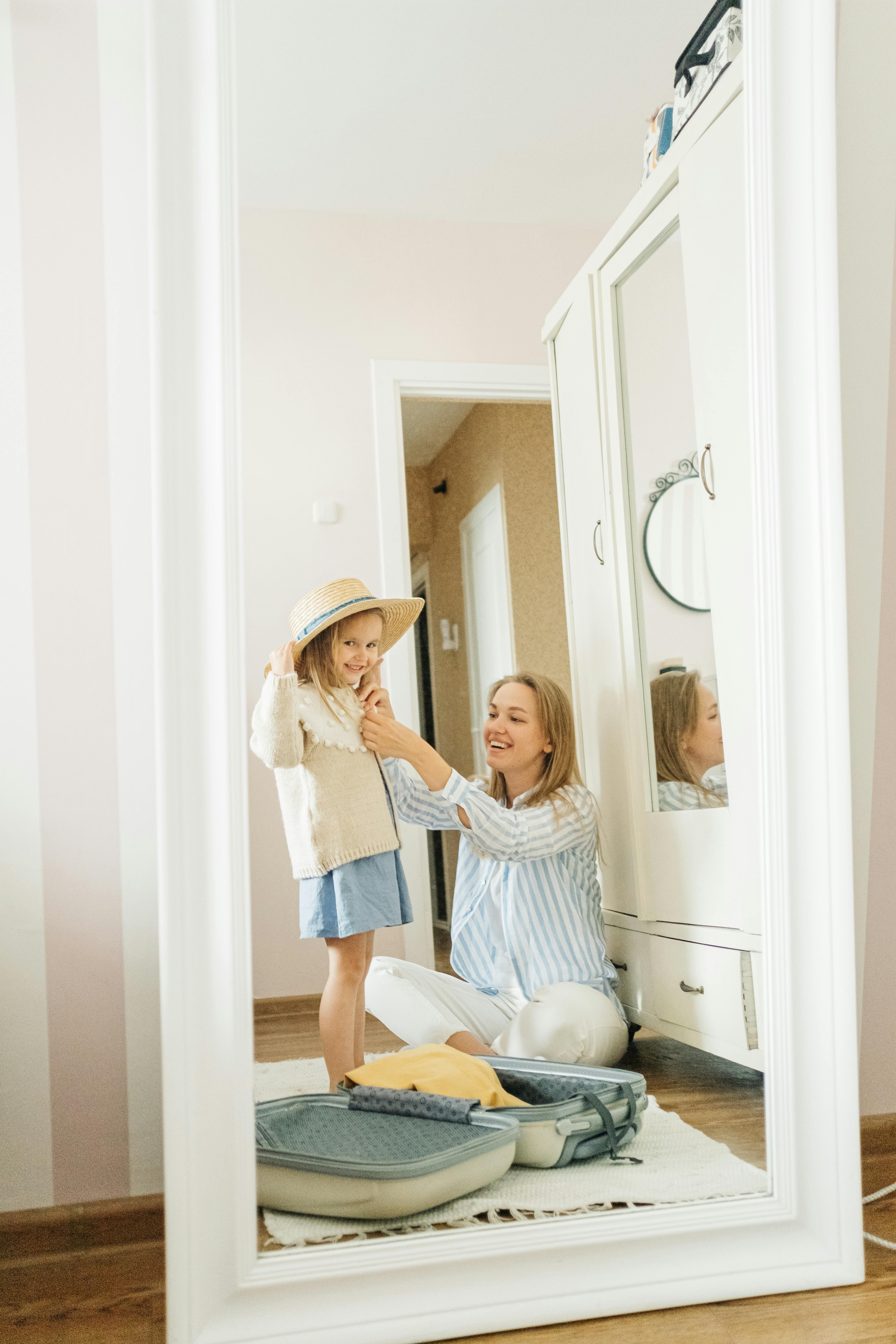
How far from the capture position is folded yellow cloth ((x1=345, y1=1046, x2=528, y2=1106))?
113 centimetres

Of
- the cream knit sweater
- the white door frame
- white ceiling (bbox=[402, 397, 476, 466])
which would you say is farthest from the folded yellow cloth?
white ceiling (bbox=[402, 397, 476, 466])

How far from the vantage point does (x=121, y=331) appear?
1224 mm

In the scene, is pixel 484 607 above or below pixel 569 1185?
above

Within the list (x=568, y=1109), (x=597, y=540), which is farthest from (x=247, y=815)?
(x=597, y=540)

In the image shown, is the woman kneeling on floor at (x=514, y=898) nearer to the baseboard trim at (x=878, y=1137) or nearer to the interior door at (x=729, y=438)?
the interior door at (x=729, y=438)

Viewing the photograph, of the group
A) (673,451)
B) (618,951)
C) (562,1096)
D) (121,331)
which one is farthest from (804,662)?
(121,331)

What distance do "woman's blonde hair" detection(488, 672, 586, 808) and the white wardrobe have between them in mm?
25

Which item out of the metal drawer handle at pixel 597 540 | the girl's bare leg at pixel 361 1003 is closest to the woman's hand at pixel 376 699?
the girl's bare leg at pixel 361 1003

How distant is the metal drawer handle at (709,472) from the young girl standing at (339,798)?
428mm

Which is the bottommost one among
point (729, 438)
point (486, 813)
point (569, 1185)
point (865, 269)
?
point (569, 1185)

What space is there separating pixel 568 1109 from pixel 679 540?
0.73 meters

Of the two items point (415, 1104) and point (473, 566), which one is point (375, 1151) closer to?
point (415, 1104)

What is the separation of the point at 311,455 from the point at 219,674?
307 millimetres

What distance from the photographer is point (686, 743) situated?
1325mm
